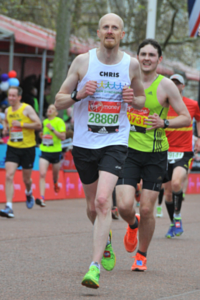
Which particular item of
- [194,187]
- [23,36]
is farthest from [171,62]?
[23,36]

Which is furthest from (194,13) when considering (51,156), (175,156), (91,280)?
(91,280)

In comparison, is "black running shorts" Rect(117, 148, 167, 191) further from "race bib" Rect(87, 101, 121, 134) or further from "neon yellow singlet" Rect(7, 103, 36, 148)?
"neon yellow singlet" Rect(7, 103, 36, 148)

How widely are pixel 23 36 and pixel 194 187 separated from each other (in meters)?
7.25

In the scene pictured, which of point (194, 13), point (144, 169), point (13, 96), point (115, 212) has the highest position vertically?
point (194, 13)

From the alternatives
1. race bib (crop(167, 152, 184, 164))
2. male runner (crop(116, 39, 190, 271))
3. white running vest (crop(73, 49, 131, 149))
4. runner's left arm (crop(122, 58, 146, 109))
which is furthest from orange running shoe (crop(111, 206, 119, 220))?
white running vest (crop(73, 49, 131, 149))

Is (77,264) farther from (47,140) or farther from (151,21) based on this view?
(151,21)

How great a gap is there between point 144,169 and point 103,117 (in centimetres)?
110

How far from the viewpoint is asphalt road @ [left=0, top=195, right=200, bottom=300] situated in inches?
181

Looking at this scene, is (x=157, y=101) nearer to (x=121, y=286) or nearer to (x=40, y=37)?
(x=121, y=286)

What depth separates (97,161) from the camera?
Answer: 503cm

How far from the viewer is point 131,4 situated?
72.7 feet

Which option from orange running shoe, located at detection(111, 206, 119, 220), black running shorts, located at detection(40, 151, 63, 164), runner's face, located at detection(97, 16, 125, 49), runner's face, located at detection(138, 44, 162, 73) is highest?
runner's face, located at detection(97, 16, 125, 49)

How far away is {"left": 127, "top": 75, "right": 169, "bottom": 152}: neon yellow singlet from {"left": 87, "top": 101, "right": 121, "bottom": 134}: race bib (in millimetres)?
901

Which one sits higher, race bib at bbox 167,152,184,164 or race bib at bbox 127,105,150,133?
race bib at bbox 127,105,150,133
